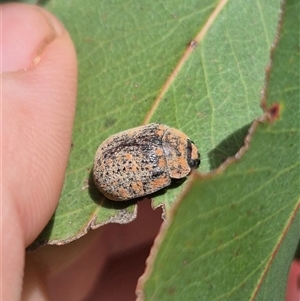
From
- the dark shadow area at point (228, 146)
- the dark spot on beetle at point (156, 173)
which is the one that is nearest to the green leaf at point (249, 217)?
the dark shadow area at point (228, 146)

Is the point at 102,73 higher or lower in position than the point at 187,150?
higher

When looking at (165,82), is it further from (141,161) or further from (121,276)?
(121,276)

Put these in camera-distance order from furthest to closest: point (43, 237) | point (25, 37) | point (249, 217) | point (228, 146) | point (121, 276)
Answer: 1. point (121, 276)
2. point (25, 37)
3. point (43, 237)
4. point (228, 146)
5. point (249, 217)

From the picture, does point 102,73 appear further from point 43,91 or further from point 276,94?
point 276,94

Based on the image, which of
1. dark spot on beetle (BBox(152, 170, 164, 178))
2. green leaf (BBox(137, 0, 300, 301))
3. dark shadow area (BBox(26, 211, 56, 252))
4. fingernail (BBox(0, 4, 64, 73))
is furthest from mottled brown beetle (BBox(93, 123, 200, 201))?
green leaf (BBox(137, 0, 300, 301))

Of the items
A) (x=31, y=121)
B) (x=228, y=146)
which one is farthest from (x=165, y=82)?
(x=31, y=121)

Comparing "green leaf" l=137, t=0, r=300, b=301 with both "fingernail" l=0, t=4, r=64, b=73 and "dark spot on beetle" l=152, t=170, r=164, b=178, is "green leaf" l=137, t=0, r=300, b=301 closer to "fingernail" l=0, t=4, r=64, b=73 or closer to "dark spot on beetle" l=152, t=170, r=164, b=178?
"dark spot on beetle" l=152, t=170, r=164, b=178

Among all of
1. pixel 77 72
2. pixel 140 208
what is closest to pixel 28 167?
pixel 77 72
